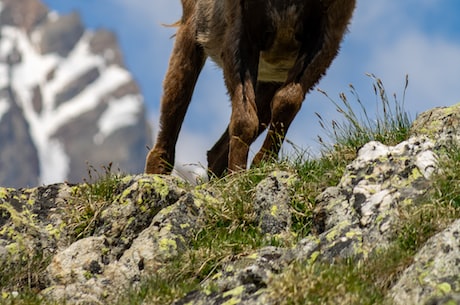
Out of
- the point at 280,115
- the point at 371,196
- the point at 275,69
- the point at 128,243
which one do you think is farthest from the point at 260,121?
the point at 371,196

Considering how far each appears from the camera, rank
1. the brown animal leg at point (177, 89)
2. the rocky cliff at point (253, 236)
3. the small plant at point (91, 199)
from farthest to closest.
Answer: the brown animal leg at point (177, 89) → the small plant at point (91, 199) → the rocky cliff at point (253, 236)

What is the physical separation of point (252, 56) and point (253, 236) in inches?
96.3

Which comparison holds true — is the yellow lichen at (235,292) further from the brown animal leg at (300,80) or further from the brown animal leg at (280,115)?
the brown animal leg at (280,115)

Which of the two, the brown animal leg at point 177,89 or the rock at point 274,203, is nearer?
the rock at point 274,203

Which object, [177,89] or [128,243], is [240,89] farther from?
[128,243]

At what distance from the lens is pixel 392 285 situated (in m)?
4.93

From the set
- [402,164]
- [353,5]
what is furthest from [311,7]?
[402,164]

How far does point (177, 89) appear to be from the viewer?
30.6 feet

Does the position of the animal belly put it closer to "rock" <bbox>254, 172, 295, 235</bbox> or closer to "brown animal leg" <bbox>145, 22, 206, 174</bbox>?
"brown animal leg" <bbox>145, 22, 206, 174</bbox>

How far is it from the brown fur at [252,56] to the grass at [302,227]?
65 centimetres

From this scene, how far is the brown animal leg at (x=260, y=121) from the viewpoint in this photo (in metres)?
9.51

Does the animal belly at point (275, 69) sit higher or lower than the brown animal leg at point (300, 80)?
higher

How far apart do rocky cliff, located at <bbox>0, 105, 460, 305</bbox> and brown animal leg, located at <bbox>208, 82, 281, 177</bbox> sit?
2.13 meters

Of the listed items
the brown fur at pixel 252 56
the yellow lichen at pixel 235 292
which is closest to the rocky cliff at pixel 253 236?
the yellow lichen at pixel 235 292
